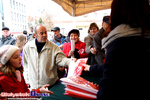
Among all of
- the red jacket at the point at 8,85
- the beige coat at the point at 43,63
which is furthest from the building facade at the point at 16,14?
the red jacket at the point at 8,85

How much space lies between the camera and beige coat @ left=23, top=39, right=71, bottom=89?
183 centimetres

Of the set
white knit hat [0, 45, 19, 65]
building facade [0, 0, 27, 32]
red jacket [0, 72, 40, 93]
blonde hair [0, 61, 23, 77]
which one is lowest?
red jacket [0, 72, 40, 93]

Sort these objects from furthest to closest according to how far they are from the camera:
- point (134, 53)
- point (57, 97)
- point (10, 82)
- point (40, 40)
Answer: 1. point (40, 40)
2. point (10, 82)
3. point (57, 97)
4. point (134, 53)

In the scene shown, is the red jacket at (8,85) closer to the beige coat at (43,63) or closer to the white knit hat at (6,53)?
the white knit hat at (6,53)

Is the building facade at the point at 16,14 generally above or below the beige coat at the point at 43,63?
above

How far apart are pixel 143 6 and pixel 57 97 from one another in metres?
0.97

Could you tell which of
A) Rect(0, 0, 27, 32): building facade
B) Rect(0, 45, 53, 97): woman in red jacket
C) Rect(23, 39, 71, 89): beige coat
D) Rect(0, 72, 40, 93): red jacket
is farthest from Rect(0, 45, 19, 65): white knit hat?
Rect(0, 0, 27, 32): building facade

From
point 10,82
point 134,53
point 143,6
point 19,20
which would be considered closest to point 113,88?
point 134,53

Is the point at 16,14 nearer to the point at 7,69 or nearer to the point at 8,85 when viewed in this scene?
the point at 7,69

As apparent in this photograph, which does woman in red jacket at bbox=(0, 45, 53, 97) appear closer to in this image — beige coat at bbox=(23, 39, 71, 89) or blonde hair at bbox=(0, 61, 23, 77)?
blonde hair at bbox=(0, 61, 23, 77)

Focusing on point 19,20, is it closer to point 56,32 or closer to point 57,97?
point 56,32

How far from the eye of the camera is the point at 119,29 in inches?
25.5

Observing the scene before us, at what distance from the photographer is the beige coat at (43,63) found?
71.9 inches

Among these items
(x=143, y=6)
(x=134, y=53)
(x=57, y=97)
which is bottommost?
(x=57, y=97)
